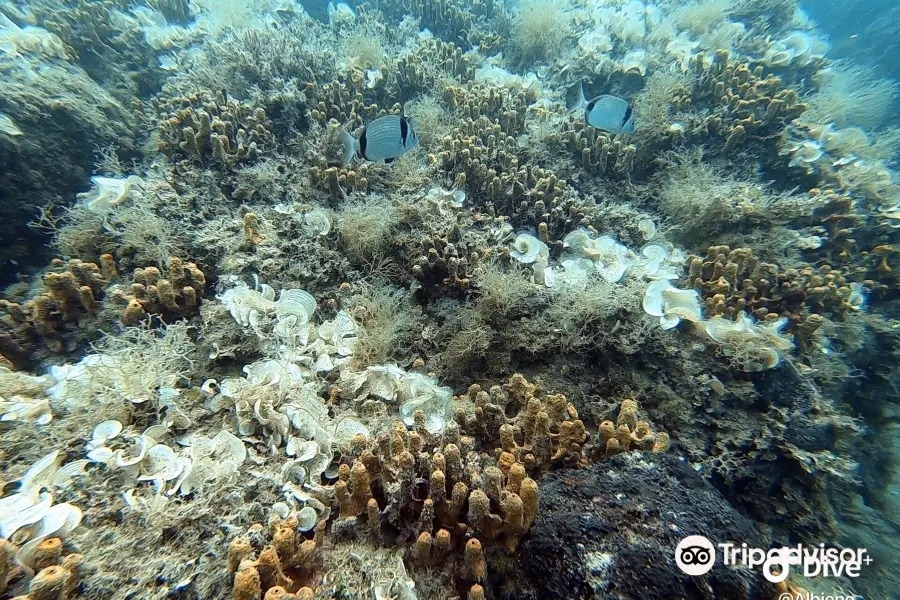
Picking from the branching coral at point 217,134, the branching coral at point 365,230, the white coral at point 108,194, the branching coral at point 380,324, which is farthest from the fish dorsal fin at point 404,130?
the white coral at point 108,194

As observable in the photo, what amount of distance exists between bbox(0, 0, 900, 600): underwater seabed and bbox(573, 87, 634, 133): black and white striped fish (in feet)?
0.09

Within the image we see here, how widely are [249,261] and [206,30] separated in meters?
6.52

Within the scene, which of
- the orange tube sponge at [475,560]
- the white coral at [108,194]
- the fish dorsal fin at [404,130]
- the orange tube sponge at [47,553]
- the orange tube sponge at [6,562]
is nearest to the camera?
the orange tube sponge at [6,562]

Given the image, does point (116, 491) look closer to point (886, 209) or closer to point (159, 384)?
point (159, 384)

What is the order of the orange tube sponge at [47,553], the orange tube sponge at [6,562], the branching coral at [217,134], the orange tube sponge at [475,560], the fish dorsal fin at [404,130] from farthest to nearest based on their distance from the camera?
the branching coral at [217,134], the fish dorsal fin at [404,130], the orange tube sponge at [475,560], the orange tube sponge at [47,553], the orange tube sponge at [6,562]

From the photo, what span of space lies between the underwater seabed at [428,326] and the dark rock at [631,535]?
12mm

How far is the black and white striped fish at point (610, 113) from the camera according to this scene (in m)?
3.34

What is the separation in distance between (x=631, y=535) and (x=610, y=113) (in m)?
3.28

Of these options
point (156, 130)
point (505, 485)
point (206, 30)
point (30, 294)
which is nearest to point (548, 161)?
point (505, 485)

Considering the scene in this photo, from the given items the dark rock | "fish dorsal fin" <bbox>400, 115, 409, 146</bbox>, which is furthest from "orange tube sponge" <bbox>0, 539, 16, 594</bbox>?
"fish dorsal fin" <bbox>400, 115, 409, 146</bbox>

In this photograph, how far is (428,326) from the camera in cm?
316

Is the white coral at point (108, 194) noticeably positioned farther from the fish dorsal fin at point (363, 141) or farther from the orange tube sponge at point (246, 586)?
the orange tube sponge at point (246, 586)

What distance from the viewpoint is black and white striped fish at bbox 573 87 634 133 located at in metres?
3.34

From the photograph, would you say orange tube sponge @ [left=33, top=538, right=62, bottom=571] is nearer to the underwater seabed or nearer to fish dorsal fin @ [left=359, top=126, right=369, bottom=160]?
the underwater seabed
